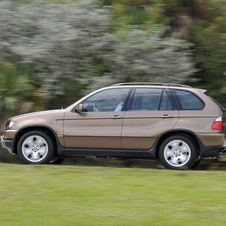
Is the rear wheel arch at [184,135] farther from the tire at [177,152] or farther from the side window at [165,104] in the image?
the side window at [165,104]

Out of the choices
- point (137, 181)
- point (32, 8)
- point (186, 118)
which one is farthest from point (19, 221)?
point (32, 8)

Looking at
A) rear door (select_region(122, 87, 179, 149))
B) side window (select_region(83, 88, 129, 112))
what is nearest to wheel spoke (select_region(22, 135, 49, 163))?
side window (select_region(83, 88, 129, 112))

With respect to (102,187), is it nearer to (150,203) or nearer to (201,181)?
(150,203)

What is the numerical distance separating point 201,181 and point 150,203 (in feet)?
5.75

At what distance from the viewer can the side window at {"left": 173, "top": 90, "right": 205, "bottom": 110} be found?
773 centimetres

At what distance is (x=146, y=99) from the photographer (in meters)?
7.92

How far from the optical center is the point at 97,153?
314 inches

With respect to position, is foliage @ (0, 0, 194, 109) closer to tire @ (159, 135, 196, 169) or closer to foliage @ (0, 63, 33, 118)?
foliage @ (0, 63, 33, 118)

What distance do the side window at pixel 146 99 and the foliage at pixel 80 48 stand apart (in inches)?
115

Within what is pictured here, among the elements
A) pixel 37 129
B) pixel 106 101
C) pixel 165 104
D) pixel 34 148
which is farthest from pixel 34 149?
pixel 165 104

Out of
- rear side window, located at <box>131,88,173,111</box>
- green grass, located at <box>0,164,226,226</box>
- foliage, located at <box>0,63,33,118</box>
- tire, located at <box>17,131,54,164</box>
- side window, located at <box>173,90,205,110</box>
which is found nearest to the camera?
green grass, located at <box>0,164,226,226</box>

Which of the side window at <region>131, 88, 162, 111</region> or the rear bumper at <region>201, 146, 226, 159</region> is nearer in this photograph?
the rear bumper at <region>201, 146, 226, 159</region>

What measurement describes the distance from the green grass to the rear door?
64 cm

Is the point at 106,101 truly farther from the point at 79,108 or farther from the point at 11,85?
the point at 11,85
